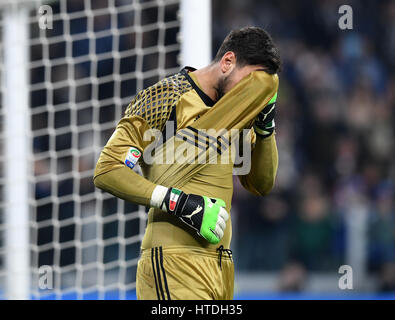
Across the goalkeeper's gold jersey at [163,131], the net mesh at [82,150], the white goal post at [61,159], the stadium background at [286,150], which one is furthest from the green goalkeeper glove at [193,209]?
the stadium background at [286,150]

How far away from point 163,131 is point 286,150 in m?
4.61

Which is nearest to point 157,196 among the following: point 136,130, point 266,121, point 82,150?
point 136,130

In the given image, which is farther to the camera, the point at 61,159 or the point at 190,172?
the point at 61,159

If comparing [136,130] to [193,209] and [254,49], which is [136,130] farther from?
[254,49]

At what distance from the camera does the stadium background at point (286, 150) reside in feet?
16.8

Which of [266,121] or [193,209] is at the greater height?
[266,121]

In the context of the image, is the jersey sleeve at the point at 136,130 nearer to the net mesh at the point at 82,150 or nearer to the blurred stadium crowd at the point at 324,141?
the net mesh at the point at 82,150

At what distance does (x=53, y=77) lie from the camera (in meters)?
6.11

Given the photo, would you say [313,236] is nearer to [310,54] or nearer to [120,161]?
[310,54]

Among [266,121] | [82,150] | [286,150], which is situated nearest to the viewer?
[266,121]

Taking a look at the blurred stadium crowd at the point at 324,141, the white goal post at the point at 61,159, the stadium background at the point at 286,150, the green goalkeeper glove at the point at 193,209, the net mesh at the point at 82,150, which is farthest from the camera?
the blurred stadium crowd at the point at 324,141

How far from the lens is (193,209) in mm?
2609
